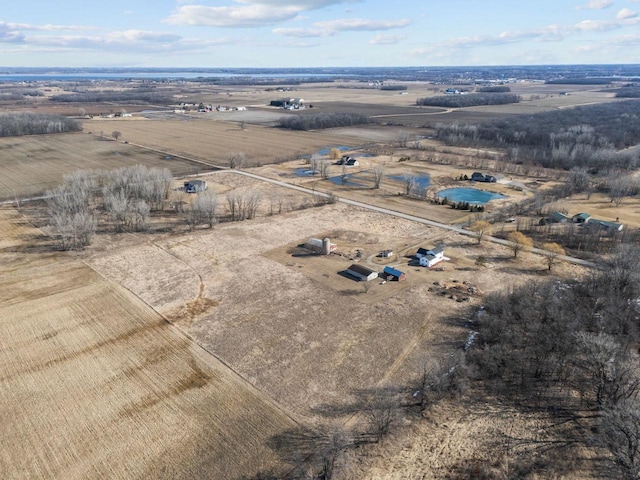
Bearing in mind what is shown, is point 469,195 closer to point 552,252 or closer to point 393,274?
point 552,252

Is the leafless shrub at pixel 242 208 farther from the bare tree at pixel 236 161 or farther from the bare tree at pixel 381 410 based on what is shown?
the bare tree at pixel 381 410

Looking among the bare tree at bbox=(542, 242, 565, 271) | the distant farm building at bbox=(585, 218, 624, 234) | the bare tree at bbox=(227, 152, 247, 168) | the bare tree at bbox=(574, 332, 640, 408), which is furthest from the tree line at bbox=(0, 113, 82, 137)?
the bare tree at bbox=(574, 332, 640, 408)

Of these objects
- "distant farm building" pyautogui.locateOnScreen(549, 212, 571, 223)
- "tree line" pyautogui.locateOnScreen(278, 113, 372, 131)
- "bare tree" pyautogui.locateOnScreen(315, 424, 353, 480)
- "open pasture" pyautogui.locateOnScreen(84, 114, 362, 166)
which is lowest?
"bare tree" pyautogui.locateOnScreen(315, 424, 353, 480)

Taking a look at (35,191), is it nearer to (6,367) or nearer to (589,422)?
(6,367)

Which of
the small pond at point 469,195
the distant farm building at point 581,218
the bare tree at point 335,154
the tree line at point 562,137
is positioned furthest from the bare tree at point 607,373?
the bare tree at point 335,154

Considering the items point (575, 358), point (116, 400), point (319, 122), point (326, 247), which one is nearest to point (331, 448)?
point (116, 400)

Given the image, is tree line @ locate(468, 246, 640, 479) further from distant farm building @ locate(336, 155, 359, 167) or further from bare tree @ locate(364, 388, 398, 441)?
distant farm building @ locate(336, 155, 359, 167)
